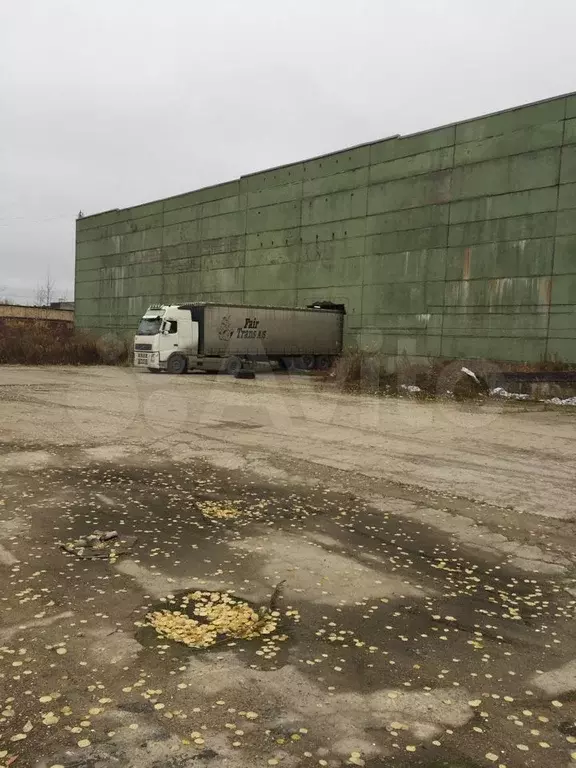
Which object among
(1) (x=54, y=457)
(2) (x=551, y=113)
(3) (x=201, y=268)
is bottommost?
(1) (x=54, y=457)

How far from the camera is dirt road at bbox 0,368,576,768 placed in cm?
297

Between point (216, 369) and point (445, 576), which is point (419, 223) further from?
point (445, 576)

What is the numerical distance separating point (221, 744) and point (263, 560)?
8.17ft

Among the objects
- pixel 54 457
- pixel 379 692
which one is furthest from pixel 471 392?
pixel 379 692

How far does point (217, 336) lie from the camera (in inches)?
1081

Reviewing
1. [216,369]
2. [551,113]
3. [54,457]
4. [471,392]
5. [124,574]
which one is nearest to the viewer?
[124,574]

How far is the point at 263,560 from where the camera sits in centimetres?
536

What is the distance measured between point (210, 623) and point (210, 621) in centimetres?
3

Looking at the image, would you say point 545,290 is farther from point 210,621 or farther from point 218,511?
point 210,621

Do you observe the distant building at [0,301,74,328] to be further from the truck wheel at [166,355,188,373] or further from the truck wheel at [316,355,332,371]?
the truck wheel at [316,355,332,371]

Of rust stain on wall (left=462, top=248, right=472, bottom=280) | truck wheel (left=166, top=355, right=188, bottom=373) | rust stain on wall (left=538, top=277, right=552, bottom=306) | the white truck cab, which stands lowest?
truck wheel (left=166, top=355, right=188, bottom=373)

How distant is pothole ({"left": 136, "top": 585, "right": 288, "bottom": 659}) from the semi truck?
76.0 ft

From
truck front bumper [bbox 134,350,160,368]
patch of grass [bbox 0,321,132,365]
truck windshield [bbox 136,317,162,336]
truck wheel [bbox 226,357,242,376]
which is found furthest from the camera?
patch of grass [bbox 0,321,132,365]

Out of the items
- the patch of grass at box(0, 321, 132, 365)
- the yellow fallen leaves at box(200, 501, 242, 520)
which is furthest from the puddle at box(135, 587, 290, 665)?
the patch of grass at box(0, 321, 132, 365)
